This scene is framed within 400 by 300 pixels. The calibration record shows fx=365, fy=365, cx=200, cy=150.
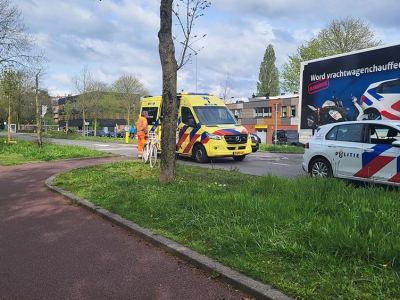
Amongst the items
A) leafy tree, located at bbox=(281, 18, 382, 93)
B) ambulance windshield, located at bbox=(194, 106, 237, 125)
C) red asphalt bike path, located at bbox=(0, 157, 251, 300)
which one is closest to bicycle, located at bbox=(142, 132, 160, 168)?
ambulance windshield, located at bbox=(194, 106, 237, 125)

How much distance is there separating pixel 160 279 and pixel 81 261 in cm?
106

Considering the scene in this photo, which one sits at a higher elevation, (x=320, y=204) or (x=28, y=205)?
(x=320, y=204)

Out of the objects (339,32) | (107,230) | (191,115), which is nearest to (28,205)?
(107,230)

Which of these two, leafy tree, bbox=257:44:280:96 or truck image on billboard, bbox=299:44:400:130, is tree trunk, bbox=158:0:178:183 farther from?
leafy tree, bbox=257:44:280:96

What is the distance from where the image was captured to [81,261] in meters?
4.09

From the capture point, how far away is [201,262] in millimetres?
3781

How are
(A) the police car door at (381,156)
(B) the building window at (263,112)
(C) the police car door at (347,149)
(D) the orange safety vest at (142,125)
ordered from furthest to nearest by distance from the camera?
(B) the building window at (263,112) → (D) the orange safety vest at (142,125) → (C) the police car door at (347,149) → (A) the police car door at (381,156)

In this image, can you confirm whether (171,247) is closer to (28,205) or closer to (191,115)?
(28,205)

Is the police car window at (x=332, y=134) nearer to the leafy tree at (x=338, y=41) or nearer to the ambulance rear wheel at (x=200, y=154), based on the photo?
the ambulance rear wheel at (x=200, y=154)

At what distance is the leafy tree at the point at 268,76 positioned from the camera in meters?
76.2

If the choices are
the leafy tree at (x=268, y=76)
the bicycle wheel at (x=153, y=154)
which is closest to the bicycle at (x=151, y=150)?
the bicycle wheel at (x=153, y=154)

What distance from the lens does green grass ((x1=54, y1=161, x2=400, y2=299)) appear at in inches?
126

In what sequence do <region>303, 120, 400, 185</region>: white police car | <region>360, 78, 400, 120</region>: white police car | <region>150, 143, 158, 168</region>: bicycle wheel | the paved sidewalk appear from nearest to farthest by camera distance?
the paved sidewalk → <region>303, 120, 400, 185</region>: white police car → <region>360, 78, 400, 120</region>: white police car → <region>150, 143, 158, 168</region>: bicycle wheel

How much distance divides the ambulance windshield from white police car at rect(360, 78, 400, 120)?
5.66 meters
